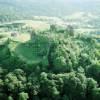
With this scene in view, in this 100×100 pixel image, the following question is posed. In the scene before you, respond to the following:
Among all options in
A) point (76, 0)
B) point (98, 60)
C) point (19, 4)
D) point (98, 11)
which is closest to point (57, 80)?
point (98, 60)

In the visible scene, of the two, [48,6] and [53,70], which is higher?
[53,70]

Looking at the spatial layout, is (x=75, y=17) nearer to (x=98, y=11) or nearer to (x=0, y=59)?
(x=98, y=11)

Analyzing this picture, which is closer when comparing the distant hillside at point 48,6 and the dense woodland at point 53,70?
the dense woodland at point 53,70

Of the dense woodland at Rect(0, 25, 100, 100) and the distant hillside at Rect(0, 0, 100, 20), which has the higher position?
the dense woodland at Rect(0, 25, 100, 100)

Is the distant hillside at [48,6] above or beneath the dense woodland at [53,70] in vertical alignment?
beneath

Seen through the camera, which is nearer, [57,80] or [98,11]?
[57,80]

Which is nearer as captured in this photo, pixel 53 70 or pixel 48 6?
pixel 53 70

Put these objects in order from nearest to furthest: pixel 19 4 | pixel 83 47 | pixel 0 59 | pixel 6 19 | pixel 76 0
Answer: pixel 0 59 → pixel 83 47 → pixel 6 19 → pixel 19 4 → pixel 76 0

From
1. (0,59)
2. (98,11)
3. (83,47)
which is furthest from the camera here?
(98,11)
